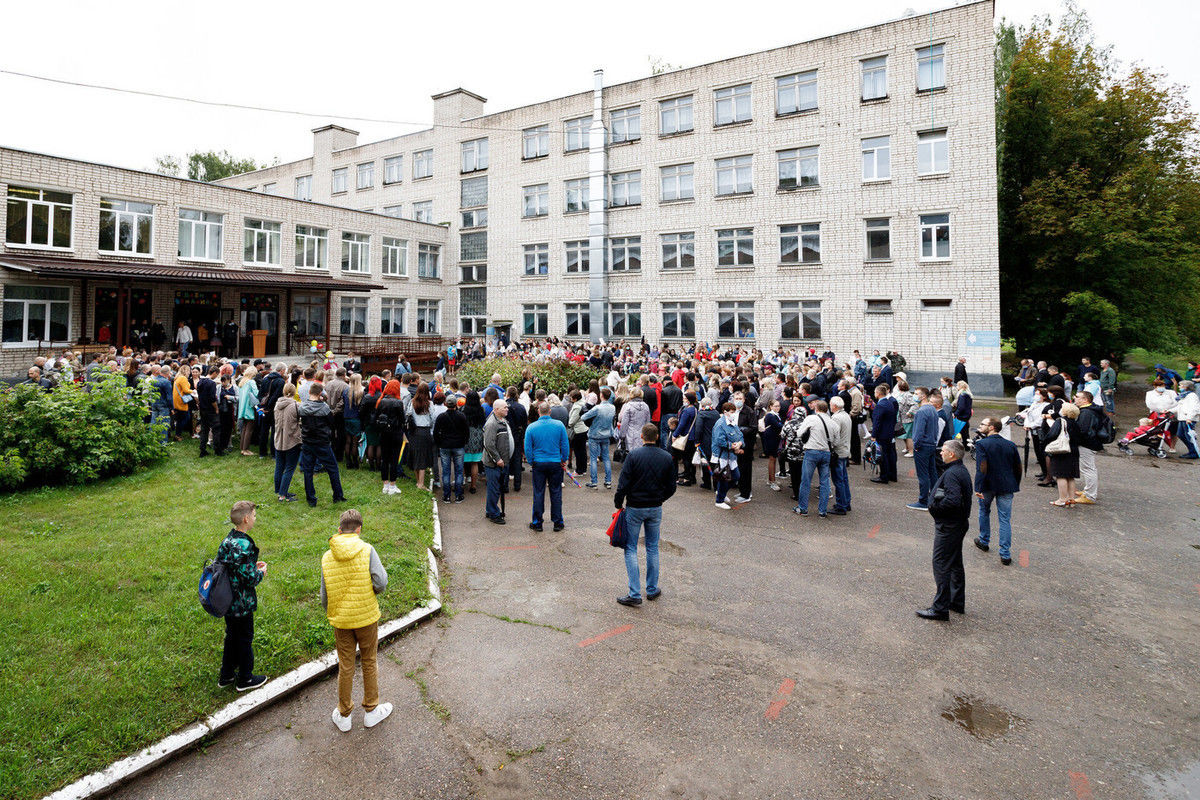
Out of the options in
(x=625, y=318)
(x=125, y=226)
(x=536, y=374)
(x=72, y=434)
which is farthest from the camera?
(x=625, y=318)

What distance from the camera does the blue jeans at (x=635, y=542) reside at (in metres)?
7.12

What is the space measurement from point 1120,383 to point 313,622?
39.5 meters

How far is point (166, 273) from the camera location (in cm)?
2572

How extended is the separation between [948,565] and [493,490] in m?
6.55

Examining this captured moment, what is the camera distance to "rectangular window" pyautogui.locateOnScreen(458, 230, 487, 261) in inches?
1603

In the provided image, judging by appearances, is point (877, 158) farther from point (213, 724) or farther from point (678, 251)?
point (213, 724)

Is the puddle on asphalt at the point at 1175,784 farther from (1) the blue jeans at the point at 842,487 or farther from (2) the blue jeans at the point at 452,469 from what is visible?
(2) the blue jeans at the point at 452,469

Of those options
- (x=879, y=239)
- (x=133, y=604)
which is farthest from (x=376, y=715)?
(x=879, y=239)

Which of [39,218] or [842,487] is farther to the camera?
[39,218]

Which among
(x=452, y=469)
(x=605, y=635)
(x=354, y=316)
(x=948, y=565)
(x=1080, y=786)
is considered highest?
(x=354, y=316)

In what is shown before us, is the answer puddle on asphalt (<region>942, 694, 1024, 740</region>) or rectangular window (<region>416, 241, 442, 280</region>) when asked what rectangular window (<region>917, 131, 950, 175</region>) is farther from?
rectangular window (<region>416, 241, 442, 280</region>)

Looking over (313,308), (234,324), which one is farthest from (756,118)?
(234,324)

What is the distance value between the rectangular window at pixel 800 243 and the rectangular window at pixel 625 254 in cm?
781

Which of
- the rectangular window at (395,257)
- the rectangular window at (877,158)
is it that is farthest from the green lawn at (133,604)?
the rectangular window at (395,257)
